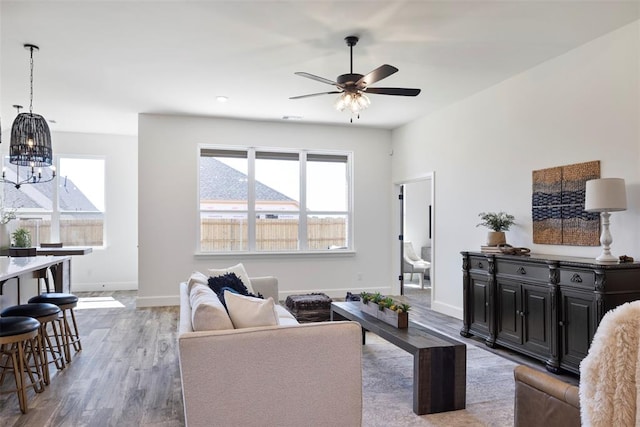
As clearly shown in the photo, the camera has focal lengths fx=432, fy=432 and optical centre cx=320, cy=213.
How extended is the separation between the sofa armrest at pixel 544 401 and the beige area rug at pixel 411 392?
2.68ft

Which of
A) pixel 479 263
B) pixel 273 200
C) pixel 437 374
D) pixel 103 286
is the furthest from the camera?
pixel 103 286

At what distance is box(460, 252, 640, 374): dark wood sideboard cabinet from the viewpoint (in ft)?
10.7

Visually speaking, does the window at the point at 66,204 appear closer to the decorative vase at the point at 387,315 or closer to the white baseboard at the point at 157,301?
the white baseboard at the point at 157,301

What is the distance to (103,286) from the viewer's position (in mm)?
8023

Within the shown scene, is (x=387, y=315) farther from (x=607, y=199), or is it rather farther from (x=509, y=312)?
(x=607, y=199)

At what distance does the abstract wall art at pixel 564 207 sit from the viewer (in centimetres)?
384

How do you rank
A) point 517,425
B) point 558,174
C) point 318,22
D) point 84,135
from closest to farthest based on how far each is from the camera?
point 517,425 < point 318,22 < point 558,174 < point 84,135

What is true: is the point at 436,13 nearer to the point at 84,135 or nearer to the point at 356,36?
the point at 356,36

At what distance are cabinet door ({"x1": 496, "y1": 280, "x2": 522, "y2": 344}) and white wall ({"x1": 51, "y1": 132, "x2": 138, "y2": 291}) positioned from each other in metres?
6.54

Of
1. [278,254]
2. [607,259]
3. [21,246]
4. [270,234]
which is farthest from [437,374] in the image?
[21,246]

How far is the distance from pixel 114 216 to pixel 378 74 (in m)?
6.47

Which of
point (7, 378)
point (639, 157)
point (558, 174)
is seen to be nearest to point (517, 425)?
point (639, 157)

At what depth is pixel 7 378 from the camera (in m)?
3.49

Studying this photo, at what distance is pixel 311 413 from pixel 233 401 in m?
0.42
